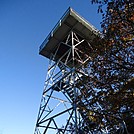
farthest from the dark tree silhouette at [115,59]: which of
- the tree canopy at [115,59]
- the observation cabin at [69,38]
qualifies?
the observation cabin at [69,38]

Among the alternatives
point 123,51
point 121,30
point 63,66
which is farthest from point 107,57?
point 63,66

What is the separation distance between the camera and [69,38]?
49.3 feet

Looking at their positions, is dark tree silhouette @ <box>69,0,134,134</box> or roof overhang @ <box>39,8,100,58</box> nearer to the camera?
dark tree silhouette @ <box>69,0,134,134</box>

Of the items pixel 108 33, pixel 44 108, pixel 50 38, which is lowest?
pixel 44 108

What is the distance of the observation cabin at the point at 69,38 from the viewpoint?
13773 mm

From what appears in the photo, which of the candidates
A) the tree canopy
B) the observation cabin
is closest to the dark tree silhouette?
the tree canopy

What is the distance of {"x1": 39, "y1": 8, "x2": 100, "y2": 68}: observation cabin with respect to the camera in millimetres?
13773

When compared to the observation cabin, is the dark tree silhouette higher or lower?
lower

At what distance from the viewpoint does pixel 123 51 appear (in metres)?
8.64

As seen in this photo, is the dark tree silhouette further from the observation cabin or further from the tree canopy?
the observation cabin

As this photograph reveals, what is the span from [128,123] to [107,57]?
19.6 ft

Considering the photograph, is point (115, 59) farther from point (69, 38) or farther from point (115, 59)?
point (69, 38)

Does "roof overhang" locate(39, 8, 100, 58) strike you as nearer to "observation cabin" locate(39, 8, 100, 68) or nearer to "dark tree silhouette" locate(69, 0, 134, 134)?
"observation cabin" locate(39, 8, 100, 68)

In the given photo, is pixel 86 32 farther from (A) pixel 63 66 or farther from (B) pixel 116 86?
(B) pixel 116 86
